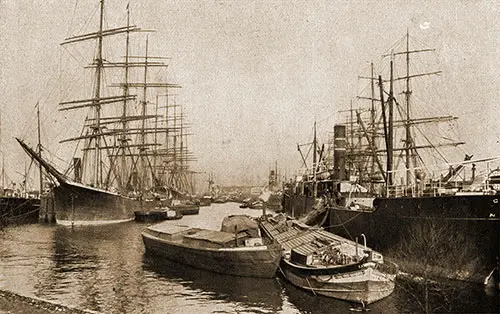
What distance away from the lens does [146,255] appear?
33219 millimetres

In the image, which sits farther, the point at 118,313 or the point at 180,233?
the point at 180,233

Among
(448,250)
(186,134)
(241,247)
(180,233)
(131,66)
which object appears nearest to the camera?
(448,250)

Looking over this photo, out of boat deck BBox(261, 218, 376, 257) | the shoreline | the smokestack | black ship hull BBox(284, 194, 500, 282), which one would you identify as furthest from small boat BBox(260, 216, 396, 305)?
the smokestack

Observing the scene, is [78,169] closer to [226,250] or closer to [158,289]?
[226,250]

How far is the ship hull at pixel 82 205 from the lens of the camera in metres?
54.8

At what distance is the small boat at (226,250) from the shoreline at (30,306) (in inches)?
421

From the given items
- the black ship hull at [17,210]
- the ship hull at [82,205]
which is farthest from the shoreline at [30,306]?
the black ship hull at [17,210]

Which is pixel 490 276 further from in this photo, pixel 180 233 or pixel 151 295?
pixel 180 233

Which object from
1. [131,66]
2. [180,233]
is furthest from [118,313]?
[131,66]

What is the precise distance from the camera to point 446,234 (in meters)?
21.5

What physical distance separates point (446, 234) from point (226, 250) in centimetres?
1115

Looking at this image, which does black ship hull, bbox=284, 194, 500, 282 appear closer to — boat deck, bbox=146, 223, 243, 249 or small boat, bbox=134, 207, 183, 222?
boat deck, bbox=146, 223, 243, 249

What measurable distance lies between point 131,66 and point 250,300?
57008mm

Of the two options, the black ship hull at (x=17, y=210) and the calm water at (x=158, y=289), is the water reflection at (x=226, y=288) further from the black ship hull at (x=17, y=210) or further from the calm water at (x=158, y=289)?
the black ship hull at (x=17, y=210)
